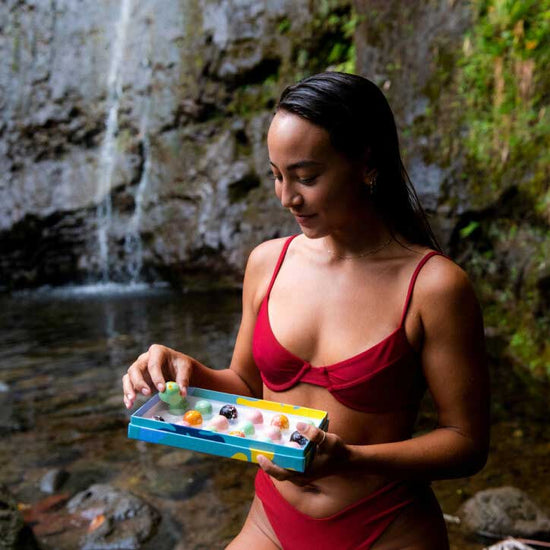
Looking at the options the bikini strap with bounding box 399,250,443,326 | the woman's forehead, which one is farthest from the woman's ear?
the bikini strap with bounding box 399,250,443,326

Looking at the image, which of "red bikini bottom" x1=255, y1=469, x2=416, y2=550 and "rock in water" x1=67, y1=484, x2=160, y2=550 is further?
"rock in water" x1=67, y1=484, x2=160, y2=550

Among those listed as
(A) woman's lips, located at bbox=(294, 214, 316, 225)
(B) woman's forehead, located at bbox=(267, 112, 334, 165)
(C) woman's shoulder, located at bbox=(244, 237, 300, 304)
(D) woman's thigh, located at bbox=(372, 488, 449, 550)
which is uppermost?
(B) woman's forehead, located at bbox=(267, 112, 334, 165)

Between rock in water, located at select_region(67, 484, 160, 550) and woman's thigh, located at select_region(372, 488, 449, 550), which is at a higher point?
woman's thigh, located at select_region(372, 488, 449, 550)

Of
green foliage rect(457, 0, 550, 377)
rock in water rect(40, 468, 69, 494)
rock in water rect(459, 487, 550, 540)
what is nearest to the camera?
rock in water rect(459, 487, 550, 540)

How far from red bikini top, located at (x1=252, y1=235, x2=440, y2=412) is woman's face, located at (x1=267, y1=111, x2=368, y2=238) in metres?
0.26

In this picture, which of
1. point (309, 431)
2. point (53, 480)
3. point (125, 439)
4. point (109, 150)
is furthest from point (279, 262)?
point (109, 150)

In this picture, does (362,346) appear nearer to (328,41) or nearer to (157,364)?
(157,364)

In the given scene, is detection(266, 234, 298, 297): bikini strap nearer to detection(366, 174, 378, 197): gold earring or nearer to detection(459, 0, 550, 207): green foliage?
detection(366, 174, 378, 197): gold earring

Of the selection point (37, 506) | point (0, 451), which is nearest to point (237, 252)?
point (0, 451)

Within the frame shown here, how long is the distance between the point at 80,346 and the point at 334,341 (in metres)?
6.20

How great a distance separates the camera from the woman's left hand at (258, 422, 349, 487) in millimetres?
1232

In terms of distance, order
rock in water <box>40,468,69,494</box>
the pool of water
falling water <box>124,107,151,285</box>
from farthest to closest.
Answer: falling water <box>124,107,151,285</box> → rock in water <box>40,468,69,494</box> → the pool of water

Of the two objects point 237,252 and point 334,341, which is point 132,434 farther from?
point 237,252

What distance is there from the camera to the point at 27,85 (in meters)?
11.6
